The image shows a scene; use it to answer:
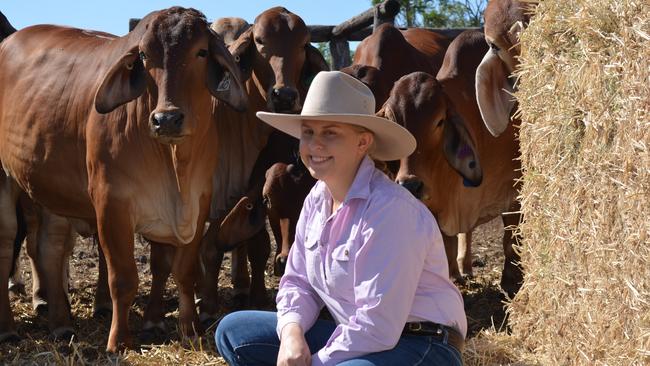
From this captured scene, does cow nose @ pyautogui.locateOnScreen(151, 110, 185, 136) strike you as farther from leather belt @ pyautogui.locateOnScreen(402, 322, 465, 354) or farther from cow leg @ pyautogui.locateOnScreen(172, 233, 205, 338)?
leather belt @ pyautogui.locateOnScreen(402, 322, 465, 354)

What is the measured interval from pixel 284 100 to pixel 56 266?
191 centimetres

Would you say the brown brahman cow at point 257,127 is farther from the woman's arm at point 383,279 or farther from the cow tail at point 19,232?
the woman's arm at point 383,279

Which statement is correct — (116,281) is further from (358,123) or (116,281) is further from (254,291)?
(358,123)

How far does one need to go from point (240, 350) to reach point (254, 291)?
9.72 feet

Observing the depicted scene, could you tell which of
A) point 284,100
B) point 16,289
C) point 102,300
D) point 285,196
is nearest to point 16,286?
point 16,289

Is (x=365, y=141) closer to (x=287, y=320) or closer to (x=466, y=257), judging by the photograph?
(x=287, y=320)

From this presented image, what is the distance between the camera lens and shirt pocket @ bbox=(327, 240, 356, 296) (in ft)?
14.3

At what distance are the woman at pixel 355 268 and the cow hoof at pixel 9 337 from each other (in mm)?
2866

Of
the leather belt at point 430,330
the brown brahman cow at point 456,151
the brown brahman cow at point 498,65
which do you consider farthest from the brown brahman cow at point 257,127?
the leather belt at point 430,330

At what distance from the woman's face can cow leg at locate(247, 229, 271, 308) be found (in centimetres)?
321

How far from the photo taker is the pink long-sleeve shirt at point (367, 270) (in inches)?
167

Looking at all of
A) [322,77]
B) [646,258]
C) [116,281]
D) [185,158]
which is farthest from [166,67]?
[646,258]

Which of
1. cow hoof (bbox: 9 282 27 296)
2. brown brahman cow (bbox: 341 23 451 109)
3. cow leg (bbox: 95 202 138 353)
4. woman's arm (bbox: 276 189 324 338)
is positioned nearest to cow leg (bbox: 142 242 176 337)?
cow leg (bbox: 95 202 138 353)

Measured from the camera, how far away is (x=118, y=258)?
6578 mm
